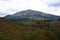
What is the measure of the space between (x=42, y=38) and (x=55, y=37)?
197cm

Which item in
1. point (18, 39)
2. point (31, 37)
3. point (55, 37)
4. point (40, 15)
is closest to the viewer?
point (18, 39)

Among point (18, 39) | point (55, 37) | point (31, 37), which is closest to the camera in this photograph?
point (18, 39)

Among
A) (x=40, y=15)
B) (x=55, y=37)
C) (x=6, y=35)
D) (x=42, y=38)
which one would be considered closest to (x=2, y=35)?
(x=6, y=35)

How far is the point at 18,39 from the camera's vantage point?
2023 cm

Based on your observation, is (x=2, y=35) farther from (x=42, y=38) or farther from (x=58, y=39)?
(x=58, y=39)

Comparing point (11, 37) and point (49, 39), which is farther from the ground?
point (11, 37)

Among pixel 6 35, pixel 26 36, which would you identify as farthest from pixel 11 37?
pixel 26 36

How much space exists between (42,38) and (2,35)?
17.7ft

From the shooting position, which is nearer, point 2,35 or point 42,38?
point 2,35

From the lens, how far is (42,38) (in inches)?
885

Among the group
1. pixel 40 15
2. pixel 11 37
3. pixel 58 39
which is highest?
pixel 11 37

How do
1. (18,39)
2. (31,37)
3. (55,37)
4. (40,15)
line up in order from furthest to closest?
(40,15) < (55,37) < (31,37) < (18,39)

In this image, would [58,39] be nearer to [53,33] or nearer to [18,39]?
[53,33]

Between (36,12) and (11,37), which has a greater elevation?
(11,37)
